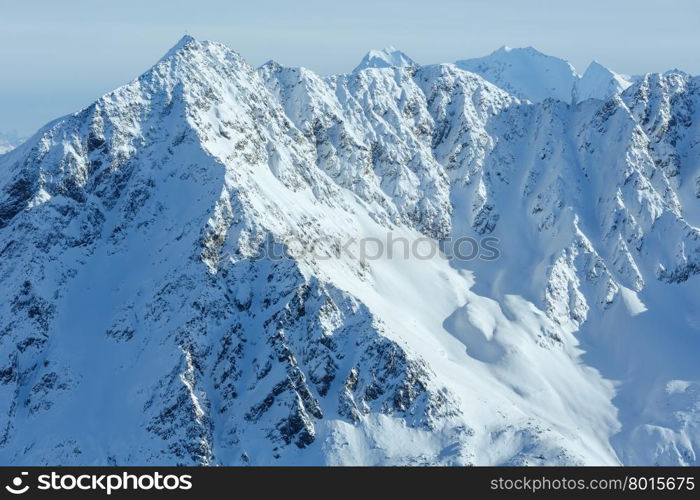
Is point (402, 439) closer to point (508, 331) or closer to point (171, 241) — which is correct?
point (508, 331)

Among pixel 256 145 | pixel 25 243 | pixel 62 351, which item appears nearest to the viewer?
pixel 62 351

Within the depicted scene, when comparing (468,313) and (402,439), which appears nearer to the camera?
(402,439)

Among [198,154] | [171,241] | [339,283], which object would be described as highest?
[198,154]

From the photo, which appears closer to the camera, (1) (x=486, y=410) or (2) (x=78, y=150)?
(1) (x=486, y=410)

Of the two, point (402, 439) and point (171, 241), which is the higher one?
point (171, 241)
